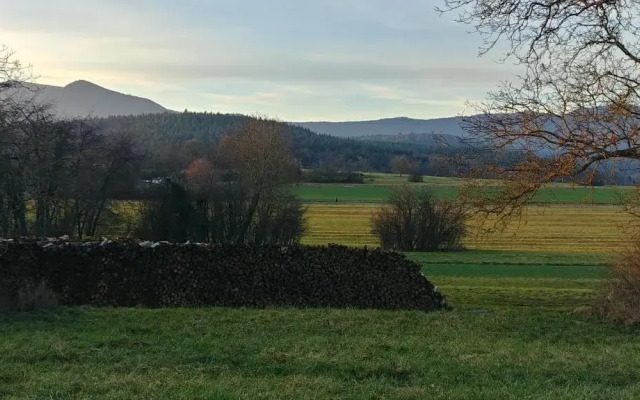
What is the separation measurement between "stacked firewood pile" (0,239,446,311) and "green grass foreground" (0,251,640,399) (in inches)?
136

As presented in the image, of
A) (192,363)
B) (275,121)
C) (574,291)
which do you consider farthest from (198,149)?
(192,363)

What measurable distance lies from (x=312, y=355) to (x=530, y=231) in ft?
183

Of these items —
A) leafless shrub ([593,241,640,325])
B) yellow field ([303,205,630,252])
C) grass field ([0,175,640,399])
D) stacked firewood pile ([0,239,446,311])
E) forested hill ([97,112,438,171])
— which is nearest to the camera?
grass field ([0,175,640,399])

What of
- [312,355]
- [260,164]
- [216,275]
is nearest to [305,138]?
[260,164]

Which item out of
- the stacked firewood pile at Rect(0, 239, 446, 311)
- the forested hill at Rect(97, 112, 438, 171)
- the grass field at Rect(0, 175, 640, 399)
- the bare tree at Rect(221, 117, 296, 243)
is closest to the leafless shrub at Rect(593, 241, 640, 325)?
the grass field at Rect(0, 175, 640, 399)

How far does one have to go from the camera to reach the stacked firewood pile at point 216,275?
14719 mm

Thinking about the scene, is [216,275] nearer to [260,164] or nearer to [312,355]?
[312,355]

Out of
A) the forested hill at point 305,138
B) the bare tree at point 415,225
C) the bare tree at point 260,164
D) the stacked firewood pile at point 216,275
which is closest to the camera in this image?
the stacked firewood pile at point 216,275

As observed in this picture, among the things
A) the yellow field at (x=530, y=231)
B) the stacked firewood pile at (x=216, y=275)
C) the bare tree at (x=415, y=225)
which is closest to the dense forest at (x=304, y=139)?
the yellow field at (x=530, y=231)

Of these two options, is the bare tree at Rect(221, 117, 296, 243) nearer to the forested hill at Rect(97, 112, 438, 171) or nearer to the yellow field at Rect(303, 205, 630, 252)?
the yellow field at Rect(303, 205, 630, 252)

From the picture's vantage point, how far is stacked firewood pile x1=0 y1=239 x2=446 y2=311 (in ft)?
48.3

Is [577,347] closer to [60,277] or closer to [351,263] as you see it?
[351,263]

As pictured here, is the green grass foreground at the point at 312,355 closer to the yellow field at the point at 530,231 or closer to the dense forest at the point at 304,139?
the yellow field at the point at 530,231

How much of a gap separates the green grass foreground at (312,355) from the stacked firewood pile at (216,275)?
3.45 m
